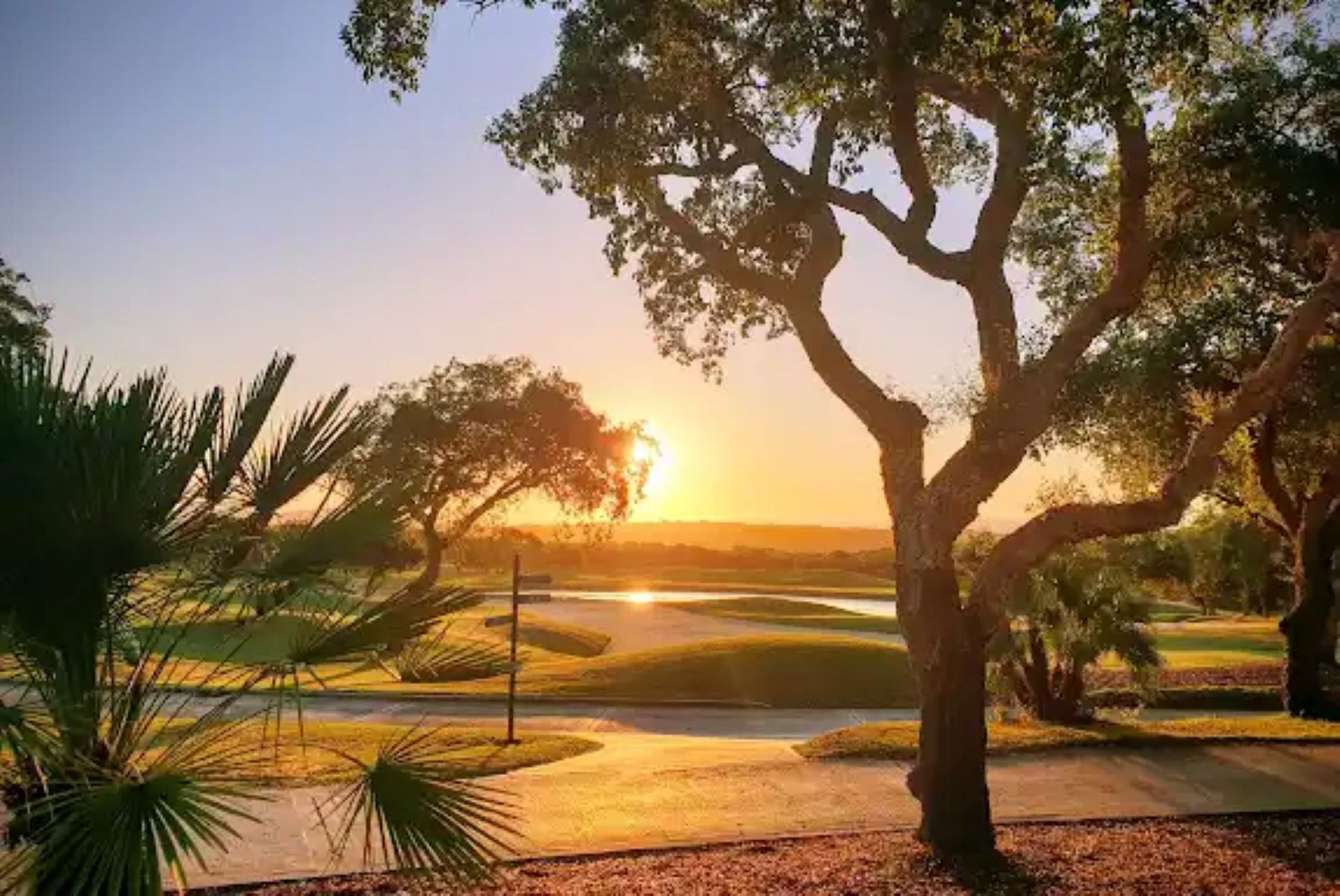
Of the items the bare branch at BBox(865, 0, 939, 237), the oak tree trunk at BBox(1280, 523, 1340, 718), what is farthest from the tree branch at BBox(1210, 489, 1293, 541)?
the bare branch at BBox(865, 0, 939, 237)

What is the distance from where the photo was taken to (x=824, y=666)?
27688 millimetres

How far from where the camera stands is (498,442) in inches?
1473

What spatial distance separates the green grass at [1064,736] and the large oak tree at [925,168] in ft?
13.9

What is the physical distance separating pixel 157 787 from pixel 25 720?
0.58 metres

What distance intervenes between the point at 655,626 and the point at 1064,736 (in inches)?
1188

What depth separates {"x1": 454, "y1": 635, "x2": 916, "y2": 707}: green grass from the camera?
2495cm

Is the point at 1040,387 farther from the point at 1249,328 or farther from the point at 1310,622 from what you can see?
the point at 1310,622

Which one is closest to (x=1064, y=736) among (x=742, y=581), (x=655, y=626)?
(x=655, y=626)

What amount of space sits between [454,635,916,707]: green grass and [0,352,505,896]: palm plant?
1774cm

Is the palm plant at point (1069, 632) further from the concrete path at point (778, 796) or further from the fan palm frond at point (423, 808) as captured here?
the fan palm frond at point (423, 808)

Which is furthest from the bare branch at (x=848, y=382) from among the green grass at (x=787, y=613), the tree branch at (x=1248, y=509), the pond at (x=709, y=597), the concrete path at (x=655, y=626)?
the pond at (x=709, y=597)

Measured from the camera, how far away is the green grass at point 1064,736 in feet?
44.2

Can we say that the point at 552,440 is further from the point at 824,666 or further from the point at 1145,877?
the point at 1145,877

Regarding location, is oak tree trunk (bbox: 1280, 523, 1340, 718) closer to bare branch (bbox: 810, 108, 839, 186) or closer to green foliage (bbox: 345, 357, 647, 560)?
bare branch (bbox: 810, 108, 839, 186)
